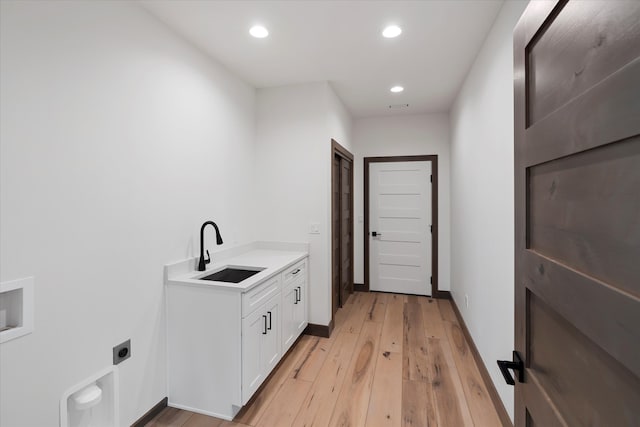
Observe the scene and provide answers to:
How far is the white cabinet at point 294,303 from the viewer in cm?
267

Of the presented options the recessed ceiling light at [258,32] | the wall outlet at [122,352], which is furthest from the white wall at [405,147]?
the wall outlet at [122,352]

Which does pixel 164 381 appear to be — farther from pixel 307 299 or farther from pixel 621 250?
pixel 621 250

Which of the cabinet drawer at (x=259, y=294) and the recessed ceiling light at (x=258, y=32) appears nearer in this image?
the cabinet drawer at (x=259, y=294)

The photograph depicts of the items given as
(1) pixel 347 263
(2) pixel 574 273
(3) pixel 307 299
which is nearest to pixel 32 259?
(2) pixel 574 273

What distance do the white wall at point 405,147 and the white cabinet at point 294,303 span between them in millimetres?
1784

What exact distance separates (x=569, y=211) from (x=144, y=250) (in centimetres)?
215

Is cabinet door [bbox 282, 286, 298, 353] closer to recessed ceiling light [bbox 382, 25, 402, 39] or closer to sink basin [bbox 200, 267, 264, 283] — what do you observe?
sink basin [bbox 200, 267, 264, 283]

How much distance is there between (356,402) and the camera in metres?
2.14

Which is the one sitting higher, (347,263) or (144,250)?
(144,250)

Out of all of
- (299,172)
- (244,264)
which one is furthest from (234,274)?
(299,172)

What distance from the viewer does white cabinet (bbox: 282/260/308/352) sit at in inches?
105

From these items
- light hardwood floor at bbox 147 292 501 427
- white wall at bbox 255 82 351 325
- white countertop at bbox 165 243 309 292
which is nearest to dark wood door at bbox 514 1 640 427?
light hardwood floor at bbox 147 292 501 427

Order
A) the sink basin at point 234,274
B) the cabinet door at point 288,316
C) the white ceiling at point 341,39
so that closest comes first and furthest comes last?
the white ceiling at point 341,39 < the sink basin at point 234,274 < the cabinet door at point 288,316

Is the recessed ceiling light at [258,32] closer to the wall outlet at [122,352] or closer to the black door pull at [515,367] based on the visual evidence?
the wall outlet at [122,352]
